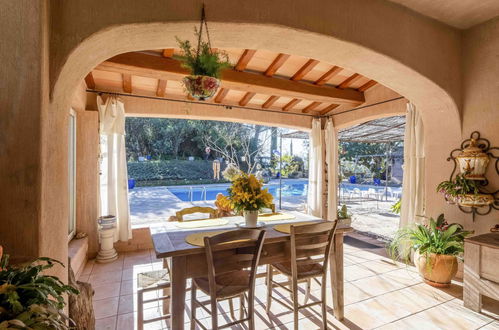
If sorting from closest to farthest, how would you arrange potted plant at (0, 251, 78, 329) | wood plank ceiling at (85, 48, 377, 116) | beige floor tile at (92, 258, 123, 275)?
potted plant at (0, 251, 78, 329)
wood plank ceiling at (85, 48, 377, 116)
beige floor tile at (92, 258, 123, 275)

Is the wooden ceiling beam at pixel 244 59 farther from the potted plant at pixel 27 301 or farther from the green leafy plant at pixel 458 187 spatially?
the potted plant at pixel 27 301

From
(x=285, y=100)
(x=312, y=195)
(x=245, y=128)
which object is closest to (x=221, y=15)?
(x=285, y=100)

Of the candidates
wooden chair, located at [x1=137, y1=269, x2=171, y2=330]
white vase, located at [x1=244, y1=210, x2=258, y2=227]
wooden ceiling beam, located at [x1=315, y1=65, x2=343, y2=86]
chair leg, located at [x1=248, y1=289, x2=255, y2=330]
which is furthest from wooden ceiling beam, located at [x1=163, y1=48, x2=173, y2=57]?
chair leg, located at [x1=248, y1=289, x2=255, y2=330]

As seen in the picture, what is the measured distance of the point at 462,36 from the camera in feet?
9.21

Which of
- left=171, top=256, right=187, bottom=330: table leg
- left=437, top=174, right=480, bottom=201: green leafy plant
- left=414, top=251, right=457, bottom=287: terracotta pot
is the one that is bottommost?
left=414, top=251, right=457, bottom=287: terracotta pot

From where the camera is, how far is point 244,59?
308cm

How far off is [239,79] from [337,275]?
2.47 m

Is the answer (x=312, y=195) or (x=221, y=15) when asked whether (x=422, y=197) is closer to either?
(x=312, y=195)

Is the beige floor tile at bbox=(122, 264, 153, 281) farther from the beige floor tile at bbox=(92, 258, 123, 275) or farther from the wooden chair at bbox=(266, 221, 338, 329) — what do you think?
the wooden chair at bbox=(266, 221, 338, 329)

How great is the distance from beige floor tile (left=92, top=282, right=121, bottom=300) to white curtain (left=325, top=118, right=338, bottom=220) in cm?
386

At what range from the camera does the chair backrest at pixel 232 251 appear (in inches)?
63.1

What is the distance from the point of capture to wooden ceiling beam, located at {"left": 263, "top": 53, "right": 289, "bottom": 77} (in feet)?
9.97

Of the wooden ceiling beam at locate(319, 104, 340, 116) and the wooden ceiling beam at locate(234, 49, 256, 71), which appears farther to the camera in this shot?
the wooden ceiling beam at locate(319, 104, 340, 116)

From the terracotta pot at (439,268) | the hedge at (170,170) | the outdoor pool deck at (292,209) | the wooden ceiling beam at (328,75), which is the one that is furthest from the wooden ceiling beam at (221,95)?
the hedge at (170,170)
